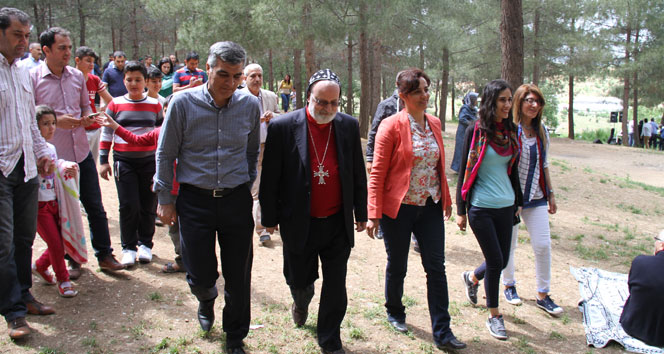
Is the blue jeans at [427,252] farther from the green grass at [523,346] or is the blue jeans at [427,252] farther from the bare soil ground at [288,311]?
the green grass at [523,346]

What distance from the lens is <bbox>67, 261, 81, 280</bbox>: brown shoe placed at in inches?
181

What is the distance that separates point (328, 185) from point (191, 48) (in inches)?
634

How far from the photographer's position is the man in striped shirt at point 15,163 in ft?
11.1

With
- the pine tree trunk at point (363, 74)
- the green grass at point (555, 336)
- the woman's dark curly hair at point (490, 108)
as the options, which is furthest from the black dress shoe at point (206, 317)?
the pine tree trunk at point (363, 74)

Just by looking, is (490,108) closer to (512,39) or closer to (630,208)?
(512,39)

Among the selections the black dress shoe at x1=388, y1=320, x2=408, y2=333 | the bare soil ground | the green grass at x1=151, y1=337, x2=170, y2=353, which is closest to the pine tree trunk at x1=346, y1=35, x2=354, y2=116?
the bare soil ground

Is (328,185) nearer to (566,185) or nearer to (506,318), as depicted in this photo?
(506,318)

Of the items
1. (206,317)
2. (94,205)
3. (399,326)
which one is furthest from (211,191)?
(94,205)

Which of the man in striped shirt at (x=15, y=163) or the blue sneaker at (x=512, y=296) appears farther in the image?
the blue sneaker at (x=512, y=296)

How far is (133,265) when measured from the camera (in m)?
5.00

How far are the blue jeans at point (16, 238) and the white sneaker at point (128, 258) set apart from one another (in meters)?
1.07

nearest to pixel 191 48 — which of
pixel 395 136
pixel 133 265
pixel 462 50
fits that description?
pixel 462 50

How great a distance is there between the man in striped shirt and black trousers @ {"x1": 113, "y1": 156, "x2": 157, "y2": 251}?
109 cm

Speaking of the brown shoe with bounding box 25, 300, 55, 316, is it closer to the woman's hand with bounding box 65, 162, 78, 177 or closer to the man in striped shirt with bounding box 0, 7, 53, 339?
the man in striped shirt with bounding box 0, 7, 53, 339
